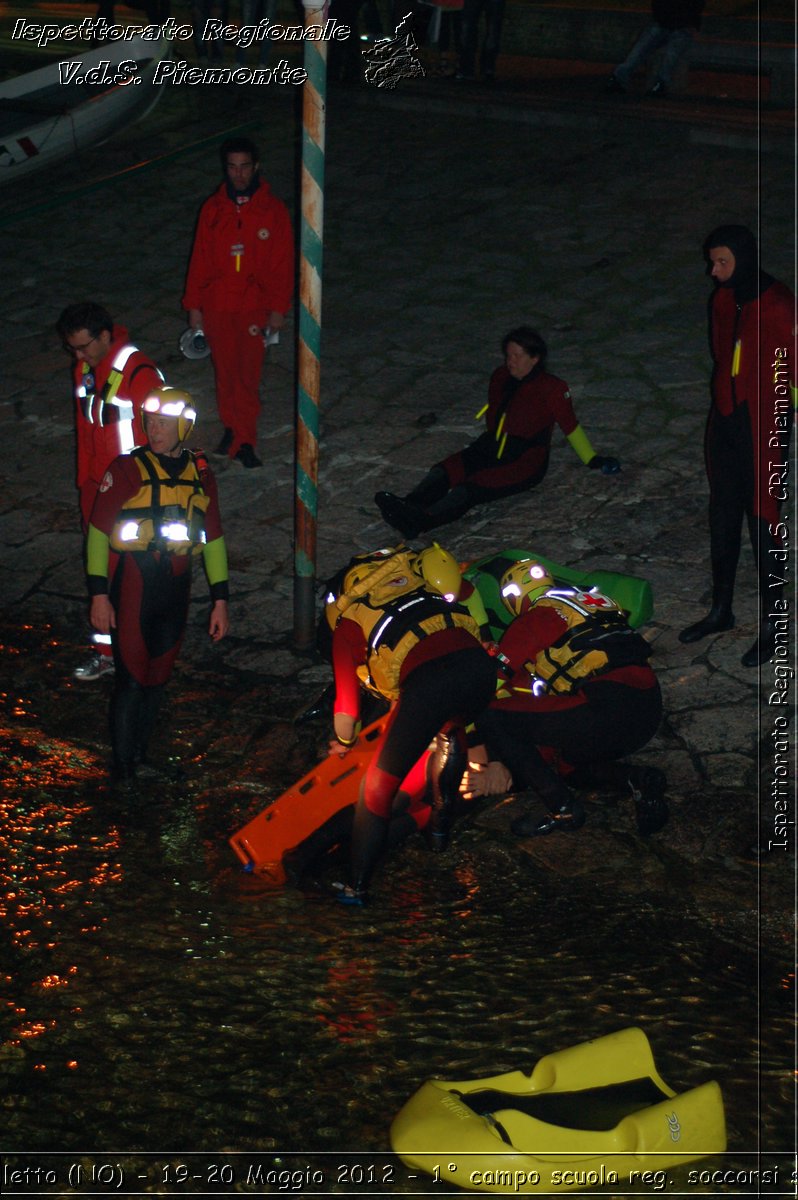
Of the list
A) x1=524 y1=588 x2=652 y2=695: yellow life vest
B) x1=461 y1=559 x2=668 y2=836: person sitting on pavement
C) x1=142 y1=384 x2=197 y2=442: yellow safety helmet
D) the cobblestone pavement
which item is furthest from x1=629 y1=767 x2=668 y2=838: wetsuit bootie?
x1=142 y1=384 x2=197 y2=442: yellow safety helmet

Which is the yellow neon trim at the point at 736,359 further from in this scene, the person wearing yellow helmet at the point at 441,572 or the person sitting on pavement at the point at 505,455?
the person wearing yellow helmet at the point at 441,572

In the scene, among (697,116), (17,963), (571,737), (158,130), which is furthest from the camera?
(158,130)

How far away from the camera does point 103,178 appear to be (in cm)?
1371

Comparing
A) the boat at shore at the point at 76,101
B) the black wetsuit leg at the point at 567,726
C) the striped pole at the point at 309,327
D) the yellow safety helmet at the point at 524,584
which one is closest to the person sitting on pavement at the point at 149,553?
the striped pole at the point at 309,327

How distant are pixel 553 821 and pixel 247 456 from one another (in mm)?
3993

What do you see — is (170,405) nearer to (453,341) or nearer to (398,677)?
(398,677)

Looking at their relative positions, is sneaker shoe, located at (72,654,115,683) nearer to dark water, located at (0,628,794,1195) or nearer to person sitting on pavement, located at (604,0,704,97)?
dark water, located at (0,628,794,1195)

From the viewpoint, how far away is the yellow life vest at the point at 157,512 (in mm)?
5852

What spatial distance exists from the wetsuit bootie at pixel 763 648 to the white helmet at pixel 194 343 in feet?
13.0

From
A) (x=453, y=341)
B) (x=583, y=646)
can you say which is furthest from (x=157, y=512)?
(x=453, y=341)

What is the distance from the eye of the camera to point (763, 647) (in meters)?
6.69

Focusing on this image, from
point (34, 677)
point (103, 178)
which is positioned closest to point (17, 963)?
point (34, 677)

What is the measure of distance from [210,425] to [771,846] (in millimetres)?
5239

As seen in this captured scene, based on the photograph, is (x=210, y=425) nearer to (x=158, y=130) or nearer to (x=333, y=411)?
(x=333, y=411)
